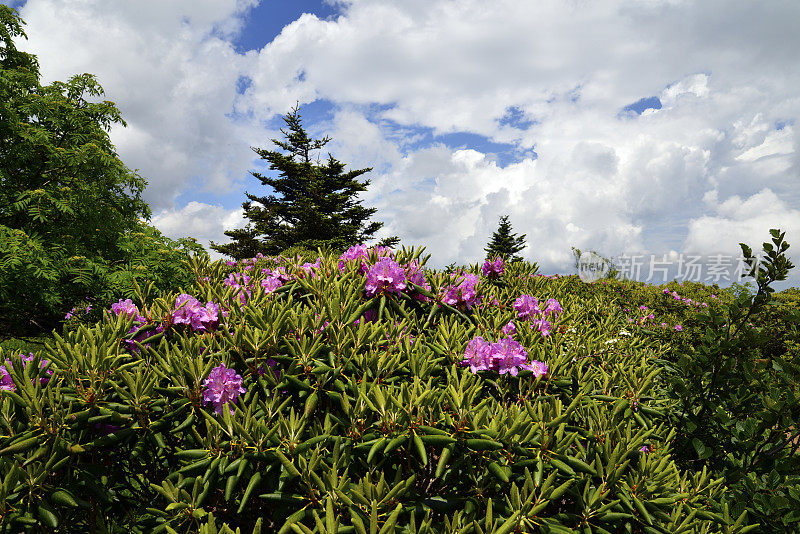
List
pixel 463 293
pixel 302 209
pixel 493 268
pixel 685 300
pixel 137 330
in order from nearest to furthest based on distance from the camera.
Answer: pixel 137 330, pixel 463 293, pixel 493 268, pixel 685 300, pixel 302 209

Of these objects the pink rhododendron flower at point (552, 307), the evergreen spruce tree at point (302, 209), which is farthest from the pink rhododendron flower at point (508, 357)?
the evergreen spruce tree at point (302, 209)

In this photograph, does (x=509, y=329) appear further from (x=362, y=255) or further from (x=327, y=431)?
(x=327, y=431)

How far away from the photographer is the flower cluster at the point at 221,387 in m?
1.82

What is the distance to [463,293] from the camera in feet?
9.03

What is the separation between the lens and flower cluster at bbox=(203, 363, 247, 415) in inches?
71.6

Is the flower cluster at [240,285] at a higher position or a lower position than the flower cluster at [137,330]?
higher

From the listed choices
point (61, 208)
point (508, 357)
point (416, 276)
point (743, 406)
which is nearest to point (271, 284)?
point (416, 276)

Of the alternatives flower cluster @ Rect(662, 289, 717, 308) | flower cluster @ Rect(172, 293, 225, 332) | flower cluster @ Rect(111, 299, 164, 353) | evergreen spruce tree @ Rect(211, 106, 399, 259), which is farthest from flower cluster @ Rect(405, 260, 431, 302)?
evergreen spruce tree @ Rect(211, 106, 399, 259)

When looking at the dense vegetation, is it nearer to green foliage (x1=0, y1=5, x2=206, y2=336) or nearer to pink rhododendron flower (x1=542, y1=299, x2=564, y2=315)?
pink rhododendron flower (x1=542, y1=299, x2=564, y2=315)

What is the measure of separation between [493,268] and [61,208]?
8184mm

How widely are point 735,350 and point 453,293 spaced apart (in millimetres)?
1953

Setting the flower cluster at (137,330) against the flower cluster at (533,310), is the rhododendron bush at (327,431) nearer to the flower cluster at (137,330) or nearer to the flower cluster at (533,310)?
the flower cluster at (137,330)

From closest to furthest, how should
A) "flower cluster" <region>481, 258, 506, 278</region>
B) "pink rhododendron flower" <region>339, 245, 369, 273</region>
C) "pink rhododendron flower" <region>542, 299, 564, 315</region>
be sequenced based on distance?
"pink rhododendron flower" <region>339, 245, 369, 273</region> < "pink rhododendron flower" <region>542, 299, 564, 315</region> < "flower cluster" <region>481, 258, 506, 278</region>

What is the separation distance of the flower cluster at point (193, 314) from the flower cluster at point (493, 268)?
208 centimetres
